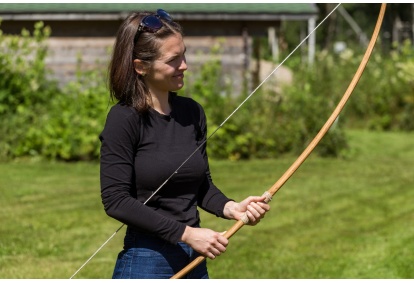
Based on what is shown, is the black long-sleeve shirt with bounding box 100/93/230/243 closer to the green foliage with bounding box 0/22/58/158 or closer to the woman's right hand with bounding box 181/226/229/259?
the woman's right hand with bounding box 181/226/229/259

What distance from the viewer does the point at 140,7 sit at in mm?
15961

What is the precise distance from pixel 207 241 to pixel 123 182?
360mm

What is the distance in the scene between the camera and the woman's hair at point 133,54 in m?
3.51

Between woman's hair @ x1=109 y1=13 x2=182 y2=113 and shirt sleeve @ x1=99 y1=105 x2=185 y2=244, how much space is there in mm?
129

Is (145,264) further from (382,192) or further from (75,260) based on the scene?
(382,192)

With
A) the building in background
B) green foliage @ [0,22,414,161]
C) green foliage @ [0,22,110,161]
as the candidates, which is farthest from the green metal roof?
green foliage @ [0,22,110,161]

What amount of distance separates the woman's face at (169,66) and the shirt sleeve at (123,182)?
205 millimetres

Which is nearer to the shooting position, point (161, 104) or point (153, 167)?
point (153, 167)

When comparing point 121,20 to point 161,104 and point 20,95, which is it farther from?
point 161,104

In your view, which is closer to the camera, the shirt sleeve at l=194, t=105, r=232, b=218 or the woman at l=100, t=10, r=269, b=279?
the woman at l=100, t=10, r=269, b=279

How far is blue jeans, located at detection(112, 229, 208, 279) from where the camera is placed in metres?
3.51

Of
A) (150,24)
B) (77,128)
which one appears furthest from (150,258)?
(77,128)

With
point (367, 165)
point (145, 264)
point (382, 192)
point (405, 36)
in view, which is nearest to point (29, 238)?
point (382, 192)

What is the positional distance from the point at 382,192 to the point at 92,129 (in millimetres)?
4191
